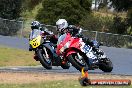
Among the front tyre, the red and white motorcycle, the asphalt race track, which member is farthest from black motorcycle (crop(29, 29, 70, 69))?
the red and white motorcycle

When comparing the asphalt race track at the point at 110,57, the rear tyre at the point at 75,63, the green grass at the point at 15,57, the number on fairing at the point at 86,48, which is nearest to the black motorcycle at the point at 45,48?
the asphalt race track at the point at 110,57

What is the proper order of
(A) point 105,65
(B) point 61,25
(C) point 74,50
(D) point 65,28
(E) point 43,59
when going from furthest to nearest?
(E) point 43,59, (A) point 105,65, (C) point 74,50, (D) point 65,28, (B) point 61,25

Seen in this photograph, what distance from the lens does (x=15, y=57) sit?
2381cm

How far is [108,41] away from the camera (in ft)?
111

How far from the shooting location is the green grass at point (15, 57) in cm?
2228

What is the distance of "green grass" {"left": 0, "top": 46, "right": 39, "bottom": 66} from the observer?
73.1 ft

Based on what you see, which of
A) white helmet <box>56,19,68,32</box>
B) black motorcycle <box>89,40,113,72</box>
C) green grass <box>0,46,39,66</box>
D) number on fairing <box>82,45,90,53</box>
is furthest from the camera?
green grass <box>0,46,39,66</box>

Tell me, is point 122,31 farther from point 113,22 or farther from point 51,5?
point 51,5

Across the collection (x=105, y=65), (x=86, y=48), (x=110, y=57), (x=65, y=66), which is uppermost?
(x=86, y=48)

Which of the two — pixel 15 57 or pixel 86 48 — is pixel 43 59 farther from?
pixel 15 57

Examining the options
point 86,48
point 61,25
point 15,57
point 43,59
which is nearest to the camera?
point 61,25

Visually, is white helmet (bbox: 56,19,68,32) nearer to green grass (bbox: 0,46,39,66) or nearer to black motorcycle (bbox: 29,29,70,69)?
black motorcycle (bbox: 29,29,70,69)

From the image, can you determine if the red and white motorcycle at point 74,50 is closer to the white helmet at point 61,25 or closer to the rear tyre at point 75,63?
the rear tyre at point 75,63

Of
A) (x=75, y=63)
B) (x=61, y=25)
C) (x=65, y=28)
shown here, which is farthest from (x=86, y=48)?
(x=61, y=25)
